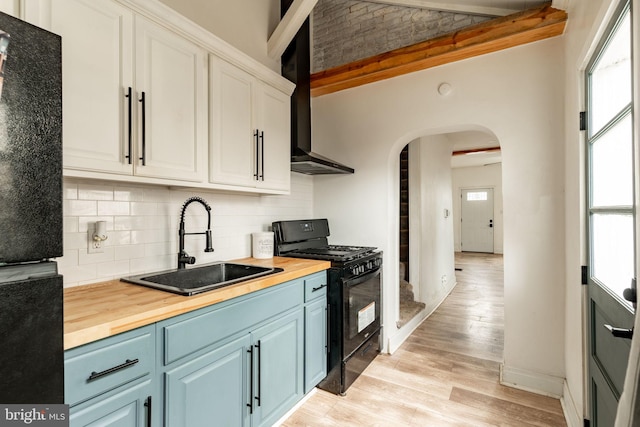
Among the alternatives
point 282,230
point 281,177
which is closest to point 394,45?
point 281,177

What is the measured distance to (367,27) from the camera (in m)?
3.23

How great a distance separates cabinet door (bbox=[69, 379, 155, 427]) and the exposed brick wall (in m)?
3.32

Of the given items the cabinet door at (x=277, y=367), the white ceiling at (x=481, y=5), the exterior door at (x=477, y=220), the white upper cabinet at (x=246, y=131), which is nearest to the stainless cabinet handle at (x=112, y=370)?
the cabinet door at (x=277, y=367)

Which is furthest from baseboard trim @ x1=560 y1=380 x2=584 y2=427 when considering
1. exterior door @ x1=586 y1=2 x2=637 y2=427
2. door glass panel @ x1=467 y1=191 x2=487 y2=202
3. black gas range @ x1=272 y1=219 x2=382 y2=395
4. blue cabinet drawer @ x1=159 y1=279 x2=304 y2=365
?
door glass panel @ x1=467 y1=191 x2=487 y2=202

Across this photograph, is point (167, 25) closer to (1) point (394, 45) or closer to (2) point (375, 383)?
(1) point (394, 45)

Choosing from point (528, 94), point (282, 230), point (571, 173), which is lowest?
point (282, 230)

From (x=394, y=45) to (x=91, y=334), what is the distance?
3286 mm

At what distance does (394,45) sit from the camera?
10.1ft

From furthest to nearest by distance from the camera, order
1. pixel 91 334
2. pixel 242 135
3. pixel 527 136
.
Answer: pixel 527 136
pixel 242 135
pixel 91 334

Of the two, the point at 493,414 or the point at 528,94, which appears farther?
the point at 528,94

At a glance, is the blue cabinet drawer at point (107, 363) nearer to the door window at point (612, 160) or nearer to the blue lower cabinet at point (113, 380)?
the blue lower cabinet at point (113, 380)

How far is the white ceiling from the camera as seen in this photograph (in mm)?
2460

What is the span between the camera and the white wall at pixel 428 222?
4.11 meters

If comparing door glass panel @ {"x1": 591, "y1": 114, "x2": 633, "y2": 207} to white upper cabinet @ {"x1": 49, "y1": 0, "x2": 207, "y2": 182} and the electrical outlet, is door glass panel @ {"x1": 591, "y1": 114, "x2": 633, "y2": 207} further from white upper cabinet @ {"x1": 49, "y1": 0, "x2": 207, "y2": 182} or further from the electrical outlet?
the electrical outlet
